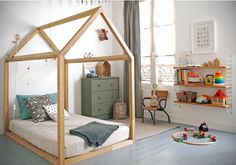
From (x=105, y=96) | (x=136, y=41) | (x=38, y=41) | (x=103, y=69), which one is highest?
(x=136, y=41)

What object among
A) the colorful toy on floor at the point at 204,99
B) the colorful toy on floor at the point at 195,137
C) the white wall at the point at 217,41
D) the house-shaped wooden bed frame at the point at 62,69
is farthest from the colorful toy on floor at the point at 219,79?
the house-shaped wooden bed frame at the point at 62,69

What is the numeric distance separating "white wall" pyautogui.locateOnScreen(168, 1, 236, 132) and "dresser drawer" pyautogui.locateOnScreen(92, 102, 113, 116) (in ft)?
4.28

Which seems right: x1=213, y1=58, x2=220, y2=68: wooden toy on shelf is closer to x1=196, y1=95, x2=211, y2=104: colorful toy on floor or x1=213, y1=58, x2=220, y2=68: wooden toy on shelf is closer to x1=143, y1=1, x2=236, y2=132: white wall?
x1=143, y1=1, x2=236, y2=132: white wall

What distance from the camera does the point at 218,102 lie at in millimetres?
4152

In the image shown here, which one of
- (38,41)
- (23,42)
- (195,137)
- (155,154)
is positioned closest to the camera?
(155,154)

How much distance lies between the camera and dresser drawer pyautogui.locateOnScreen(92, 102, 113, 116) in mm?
5145

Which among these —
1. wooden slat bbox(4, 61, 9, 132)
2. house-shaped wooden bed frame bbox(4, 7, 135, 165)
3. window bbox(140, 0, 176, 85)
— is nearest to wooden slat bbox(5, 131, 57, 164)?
house-shaped wooden bed frame bbox(4, 7, 135, 165)

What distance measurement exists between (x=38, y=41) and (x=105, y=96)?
5.84 ft

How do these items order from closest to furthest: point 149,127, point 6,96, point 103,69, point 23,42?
point 6,96, point 23,42, point 149,127, point 103,69

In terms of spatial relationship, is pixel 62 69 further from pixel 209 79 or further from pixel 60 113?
pixel 209 79

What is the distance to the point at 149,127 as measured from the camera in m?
Result: 4.61

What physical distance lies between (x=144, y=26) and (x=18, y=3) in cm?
264

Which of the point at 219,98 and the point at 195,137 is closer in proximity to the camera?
the point at 195,137

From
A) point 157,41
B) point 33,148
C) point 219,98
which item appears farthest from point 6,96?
point 219,98
